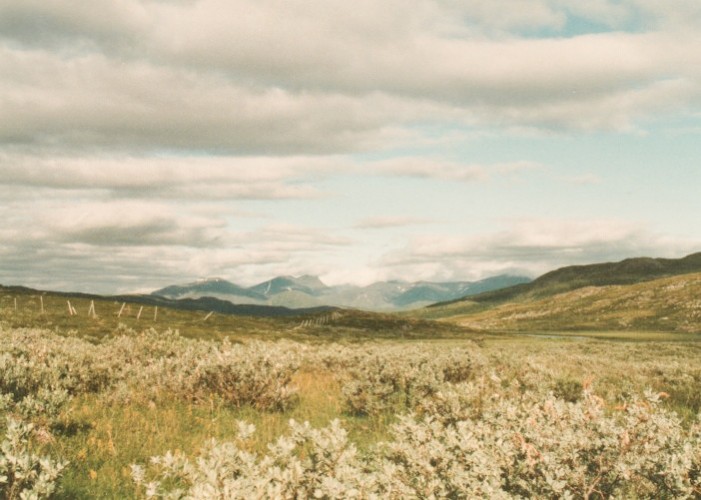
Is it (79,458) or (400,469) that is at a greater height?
(400,469)

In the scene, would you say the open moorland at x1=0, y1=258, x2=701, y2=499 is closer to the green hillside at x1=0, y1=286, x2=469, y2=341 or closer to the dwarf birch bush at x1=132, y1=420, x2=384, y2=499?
the dwarf birch bush at x1=132, y1=420, x2=384, y2=499

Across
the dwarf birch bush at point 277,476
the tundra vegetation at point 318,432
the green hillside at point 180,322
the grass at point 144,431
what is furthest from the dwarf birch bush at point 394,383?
the green hillside at point 180,322

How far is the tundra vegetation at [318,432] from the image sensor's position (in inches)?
A: 171

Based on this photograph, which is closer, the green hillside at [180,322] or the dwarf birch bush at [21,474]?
the dwarf birch bush at [21,474]


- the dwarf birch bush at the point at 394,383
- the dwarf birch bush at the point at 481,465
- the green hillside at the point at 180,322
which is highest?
the dwarf birch bush at the point at 481,465

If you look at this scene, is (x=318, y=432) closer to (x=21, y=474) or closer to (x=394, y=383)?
(x=21, y=474)

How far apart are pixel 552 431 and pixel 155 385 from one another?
9129mm

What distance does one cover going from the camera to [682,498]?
4.40 meters

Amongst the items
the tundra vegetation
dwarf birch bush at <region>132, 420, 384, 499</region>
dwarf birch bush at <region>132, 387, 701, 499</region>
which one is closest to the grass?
the tundra vegetation

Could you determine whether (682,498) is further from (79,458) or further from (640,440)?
(79,458)

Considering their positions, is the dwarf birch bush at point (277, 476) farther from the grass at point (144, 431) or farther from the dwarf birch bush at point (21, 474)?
the grass at point (144, 431)

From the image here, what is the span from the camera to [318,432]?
183 inches

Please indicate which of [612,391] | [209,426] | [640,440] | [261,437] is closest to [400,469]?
[640,440]

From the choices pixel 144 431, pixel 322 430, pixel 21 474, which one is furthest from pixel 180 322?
pixel 322 430
